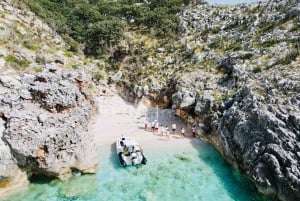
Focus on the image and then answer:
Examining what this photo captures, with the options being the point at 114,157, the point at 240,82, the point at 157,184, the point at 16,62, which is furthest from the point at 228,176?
the point at 16,62

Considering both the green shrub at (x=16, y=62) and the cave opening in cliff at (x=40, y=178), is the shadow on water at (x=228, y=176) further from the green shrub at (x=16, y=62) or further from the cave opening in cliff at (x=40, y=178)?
the green shrub at (x=16, y=62)

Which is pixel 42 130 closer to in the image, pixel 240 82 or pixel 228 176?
pixel 228 176

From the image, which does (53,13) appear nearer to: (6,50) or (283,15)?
(6,50)

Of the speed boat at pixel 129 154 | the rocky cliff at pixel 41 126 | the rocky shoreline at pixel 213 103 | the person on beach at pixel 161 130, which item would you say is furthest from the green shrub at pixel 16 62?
the person on beach at pixel 161 130

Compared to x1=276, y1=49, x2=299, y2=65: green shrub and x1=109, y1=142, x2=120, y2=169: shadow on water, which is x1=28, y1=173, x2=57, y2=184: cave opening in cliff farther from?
x1=276, y1=49, x2=299, y2=65: green shrub

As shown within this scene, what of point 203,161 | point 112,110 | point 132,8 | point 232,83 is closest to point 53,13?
point 132,8

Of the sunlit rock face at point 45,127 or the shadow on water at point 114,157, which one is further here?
the shadow on water at point 114,157
